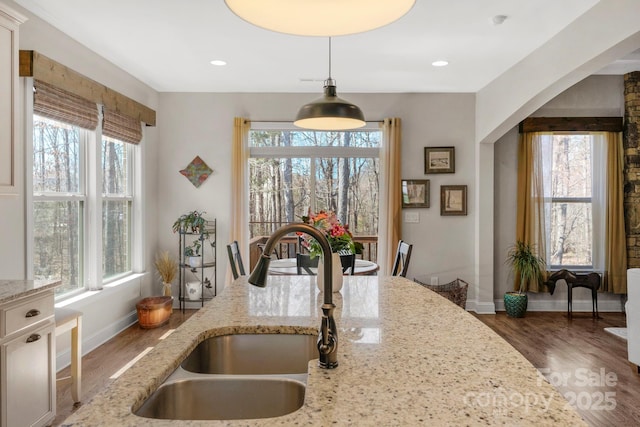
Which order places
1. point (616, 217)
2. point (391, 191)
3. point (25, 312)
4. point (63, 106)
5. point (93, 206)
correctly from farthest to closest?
point (391, 191) → point (616, 217) → point (93, 206) → point (63, 106) → point (25, 312)

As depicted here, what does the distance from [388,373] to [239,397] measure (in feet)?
1.37

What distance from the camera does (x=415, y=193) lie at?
5.50 meters

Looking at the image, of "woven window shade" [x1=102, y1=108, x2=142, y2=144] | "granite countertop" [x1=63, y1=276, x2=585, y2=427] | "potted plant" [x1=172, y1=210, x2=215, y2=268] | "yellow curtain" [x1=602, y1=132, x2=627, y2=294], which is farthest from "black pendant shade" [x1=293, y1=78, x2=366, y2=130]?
"yellow curtain" [x1=602, y1=132, x2=627, y2=294]

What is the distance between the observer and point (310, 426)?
859 mm

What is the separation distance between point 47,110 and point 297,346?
2884mm

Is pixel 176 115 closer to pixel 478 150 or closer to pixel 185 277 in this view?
pixel 185 277

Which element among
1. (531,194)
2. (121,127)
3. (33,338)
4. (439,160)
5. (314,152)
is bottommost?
(33,338)

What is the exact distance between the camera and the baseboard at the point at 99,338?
3511 millimetres

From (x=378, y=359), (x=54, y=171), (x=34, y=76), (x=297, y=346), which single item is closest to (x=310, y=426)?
(x=378, y=359)

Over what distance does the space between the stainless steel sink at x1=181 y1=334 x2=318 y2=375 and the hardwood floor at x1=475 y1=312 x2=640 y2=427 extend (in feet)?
7.10

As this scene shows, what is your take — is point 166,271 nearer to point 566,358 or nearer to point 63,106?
point 63,106

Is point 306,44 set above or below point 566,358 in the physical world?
above

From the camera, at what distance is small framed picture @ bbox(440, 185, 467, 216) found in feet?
18.1

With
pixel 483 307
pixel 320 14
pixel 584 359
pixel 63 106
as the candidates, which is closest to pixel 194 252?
pixel 63 106
